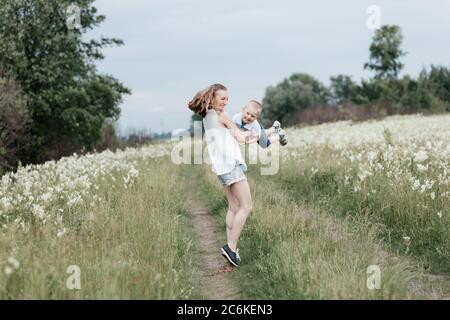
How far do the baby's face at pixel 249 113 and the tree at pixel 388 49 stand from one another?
60868 mm

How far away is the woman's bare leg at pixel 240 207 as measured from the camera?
20.6 feet

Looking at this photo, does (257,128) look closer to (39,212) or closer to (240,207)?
(240,207)

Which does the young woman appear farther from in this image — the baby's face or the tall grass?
the tall grass

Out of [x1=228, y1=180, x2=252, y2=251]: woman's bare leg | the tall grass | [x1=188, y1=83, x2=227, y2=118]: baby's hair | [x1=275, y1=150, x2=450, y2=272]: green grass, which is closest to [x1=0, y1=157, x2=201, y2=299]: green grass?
[x1=228, y1=180, x2=252, y2=251]: woman's bare leg

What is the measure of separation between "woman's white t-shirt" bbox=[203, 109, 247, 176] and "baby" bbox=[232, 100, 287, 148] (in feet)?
0.97

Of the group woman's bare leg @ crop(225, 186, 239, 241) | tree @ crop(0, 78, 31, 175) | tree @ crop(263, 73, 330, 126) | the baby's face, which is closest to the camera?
the baby's face

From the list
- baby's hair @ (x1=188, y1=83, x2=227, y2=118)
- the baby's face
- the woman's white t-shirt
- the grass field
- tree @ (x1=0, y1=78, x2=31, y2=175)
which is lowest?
the grass field

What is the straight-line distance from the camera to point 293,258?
5488 mm

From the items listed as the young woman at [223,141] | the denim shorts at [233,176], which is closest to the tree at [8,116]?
the young woman at [223,141]

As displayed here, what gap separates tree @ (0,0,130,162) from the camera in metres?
23.1

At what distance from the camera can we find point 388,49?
6269 cm

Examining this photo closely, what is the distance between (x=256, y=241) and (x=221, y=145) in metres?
1.58

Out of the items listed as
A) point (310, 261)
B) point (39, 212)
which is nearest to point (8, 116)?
point (39, 212)

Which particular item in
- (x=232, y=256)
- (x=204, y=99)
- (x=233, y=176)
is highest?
(x=204, y=99)
